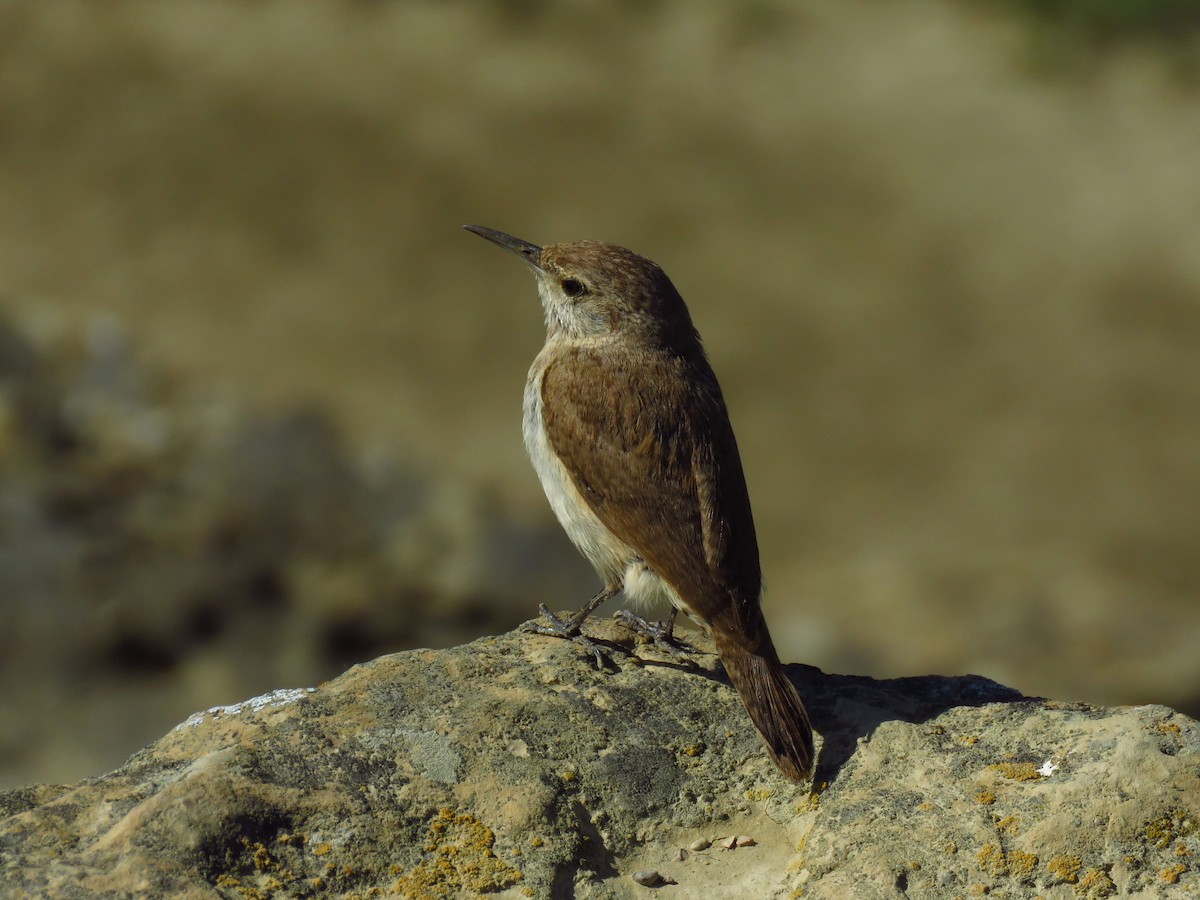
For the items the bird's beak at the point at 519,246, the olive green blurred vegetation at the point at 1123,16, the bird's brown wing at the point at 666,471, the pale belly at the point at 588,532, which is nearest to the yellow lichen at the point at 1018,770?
the bird's brown wing at the point at 666,471

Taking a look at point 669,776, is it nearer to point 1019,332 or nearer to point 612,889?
point 612,889

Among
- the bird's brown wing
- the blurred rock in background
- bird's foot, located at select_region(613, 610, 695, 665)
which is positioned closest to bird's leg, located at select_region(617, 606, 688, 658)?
bird's foot, located at select_region(613, 610, 695, 665)

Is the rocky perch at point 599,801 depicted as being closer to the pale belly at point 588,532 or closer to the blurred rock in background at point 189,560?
the pale belly at point 588,532

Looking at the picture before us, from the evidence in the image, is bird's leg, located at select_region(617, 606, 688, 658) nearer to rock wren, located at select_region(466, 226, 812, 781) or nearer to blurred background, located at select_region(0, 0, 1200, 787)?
rock wren, located at select_region(466, 226, 812, 781)

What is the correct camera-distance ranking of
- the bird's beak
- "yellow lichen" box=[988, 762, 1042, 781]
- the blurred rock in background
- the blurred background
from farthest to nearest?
the blurred background < the blurred rock in background < the bird's beak < "yellow lichen" box=[988, 762, 1042, 781]

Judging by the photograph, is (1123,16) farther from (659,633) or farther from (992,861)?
(992,861)

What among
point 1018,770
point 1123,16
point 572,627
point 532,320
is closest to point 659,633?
point 572,627
